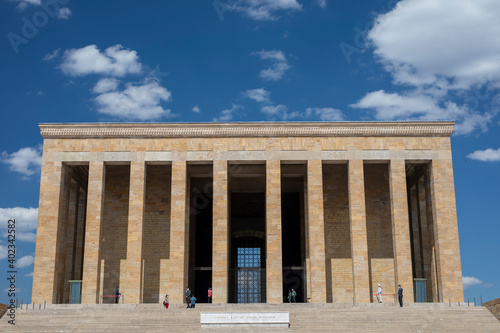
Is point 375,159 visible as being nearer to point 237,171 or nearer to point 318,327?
point 237,171

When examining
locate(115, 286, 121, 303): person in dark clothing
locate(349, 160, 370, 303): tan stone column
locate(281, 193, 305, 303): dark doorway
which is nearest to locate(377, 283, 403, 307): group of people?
locate(349, 160, 370, 303): tan stone column

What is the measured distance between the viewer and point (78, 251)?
32250mm

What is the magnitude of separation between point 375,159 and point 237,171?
7.71m

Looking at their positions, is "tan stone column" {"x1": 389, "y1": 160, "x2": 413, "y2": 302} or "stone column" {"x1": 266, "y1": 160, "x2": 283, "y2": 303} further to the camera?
"tan stone column" {"x1": 389, "y1": 160, "x2": 413, "y2": 302}

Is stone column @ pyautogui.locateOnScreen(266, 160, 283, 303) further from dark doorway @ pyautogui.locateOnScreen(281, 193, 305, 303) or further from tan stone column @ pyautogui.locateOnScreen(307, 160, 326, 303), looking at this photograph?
dark doorway @ pyautogui.locateOnScreen(281, 193, 305, 303)

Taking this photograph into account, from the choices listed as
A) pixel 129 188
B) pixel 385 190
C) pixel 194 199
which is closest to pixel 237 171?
pixel 194 199

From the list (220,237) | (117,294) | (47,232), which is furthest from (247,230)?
(47,232)

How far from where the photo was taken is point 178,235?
2878cm

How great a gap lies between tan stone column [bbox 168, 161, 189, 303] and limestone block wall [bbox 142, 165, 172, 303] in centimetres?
224

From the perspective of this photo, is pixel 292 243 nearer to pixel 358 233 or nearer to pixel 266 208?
pixel 266 208

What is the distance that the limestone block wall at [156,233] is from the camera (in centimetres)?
3069

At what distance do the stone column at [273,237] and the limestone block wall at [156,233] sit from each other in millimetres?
5901

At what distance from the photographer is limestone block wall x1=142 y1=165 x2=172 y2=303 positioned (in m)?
30.7

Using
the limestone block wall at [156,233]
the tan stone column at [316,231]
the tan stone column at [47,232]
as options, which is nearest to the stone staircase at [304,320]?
the tan stone column at [316,231]
